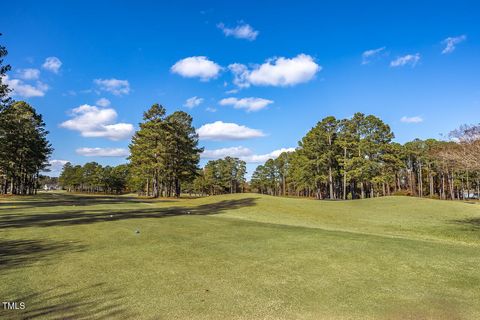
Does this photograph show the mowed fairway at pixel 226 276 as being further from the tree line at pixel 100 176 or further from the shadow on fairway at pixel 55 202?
the tree line at pixel 100 176

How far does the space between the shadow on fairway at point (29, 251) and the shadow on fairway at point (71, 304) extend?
7.83 feet

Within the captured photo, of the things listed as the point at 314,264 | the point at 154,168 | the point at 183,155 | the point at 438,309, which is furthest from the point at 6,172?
the point at 438,309

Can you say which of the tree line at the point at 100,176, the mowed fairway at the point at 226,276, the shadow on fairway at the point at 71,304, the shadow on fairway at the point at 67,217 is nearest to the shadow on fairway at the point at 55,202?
the shadow on fairway at the point at 67,217

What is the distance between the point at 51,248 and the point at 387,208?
2738 cm

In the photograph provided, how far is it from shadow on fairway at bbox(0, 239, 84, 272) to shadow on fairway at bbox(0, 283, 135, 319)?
7.83 ft

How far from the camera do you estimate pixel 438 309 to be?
5422mm

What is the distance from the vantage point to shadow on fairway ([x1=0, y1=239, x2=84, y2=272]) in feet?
25.3

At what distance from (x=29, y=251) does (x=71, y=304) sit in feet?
16.2

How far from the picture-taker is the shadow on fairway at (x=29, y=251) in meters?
7.71

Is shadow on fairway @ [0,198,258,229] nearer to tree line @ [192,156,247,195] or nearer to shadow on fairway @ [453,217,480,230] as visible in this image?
shadow on fairway @ [453,217,480,230]

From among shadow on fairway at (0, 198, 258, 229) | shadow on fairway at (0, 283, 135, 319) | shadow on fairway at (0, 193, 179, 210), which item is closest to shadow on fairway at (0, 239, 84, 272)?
shadow on fairway at (0, 283, 135, 319)

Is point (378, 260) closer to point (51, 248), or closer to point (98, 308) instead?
point (98, 308)

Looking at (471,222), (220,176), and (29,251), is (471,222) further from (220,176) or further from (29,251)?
(220,176)

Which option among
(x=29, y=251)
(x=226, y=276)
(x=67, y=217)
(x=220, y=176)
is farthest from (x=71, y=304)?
(x=220, y=176)
